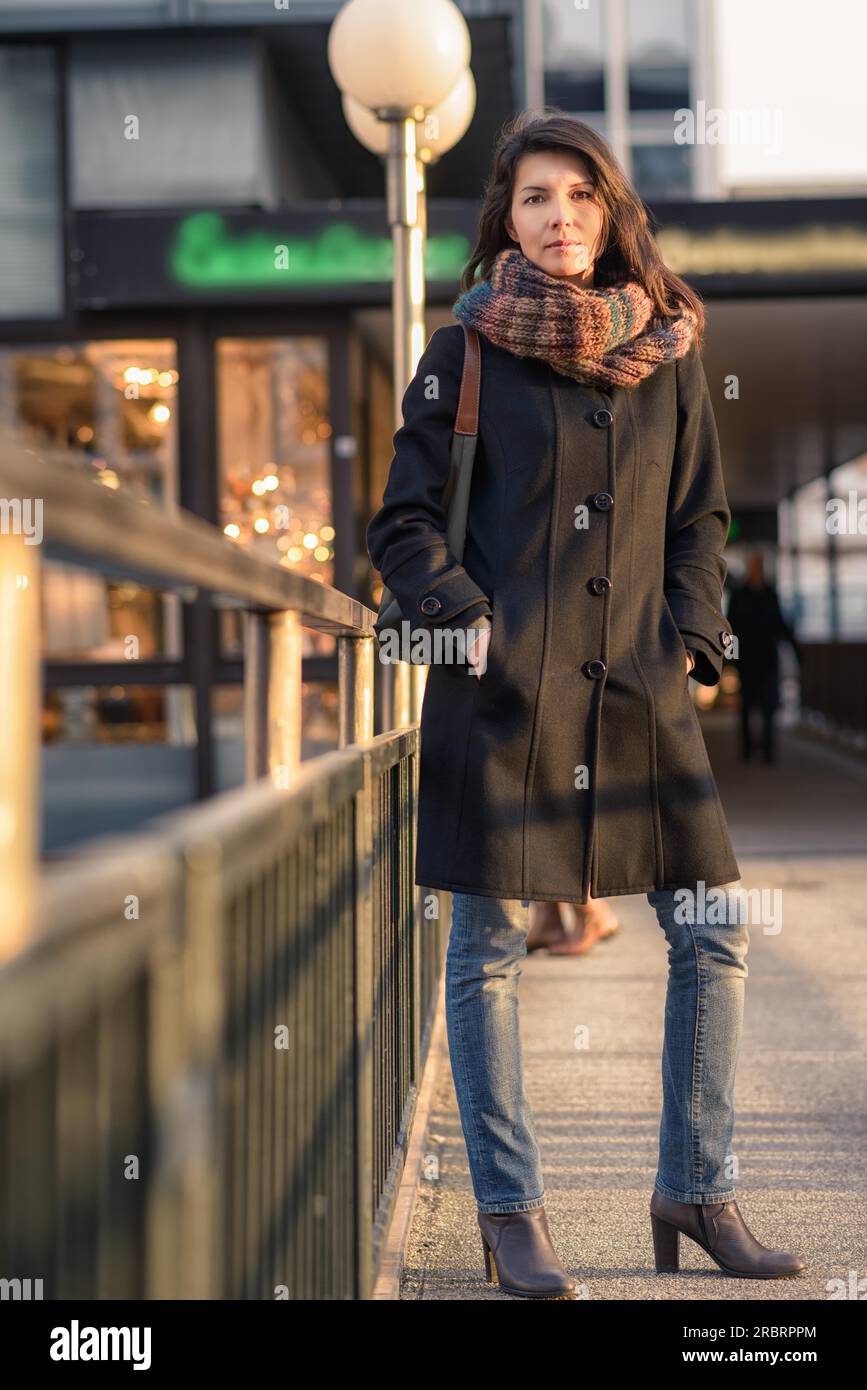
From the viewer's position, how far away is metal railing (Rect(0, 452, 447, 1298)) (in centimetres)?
92

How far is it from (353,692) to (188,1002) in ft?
5.84

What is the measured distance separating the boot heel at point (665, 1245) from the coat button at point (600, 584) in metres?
1.05

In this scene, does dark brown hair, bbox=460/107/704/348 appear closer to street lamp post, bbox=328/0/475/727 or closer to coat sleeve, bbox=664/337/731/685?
coat sleeve, bbox=664/337/731/685

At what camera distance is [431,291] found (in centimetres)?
973

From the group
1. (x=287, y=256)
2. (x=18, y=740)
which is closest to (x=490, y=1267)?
(x=18, y=740)

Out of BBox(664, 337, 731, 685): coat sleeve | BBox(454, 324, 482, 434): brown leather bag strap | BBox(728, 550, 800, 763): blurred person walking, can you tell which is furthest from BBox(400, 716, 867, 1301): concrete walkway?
BBox(728, 550, 800, 763): blurred person walking

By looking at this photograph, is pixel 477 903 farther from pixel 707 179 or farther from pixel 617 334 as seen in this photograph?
pixel 707 179

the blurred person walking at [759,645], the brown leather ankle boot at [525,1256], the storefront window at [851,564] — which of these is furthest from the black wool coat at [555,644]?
the storefront window at [851,564]

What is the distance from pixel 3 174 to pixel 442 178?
17.9 ft

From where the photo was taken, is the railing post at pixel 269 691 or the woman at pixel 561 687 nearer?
the railing post at pixel 269 691

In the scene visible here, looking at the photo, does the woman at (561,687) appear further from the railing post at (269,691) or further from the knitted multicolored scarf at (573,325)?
the railing post at (269,691)

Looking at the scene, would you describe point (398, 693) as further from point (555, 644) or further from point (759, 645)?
point (759, 645)

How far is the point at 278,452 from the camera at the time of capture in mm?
10820

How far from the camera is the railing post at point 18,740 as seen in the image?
85cm
